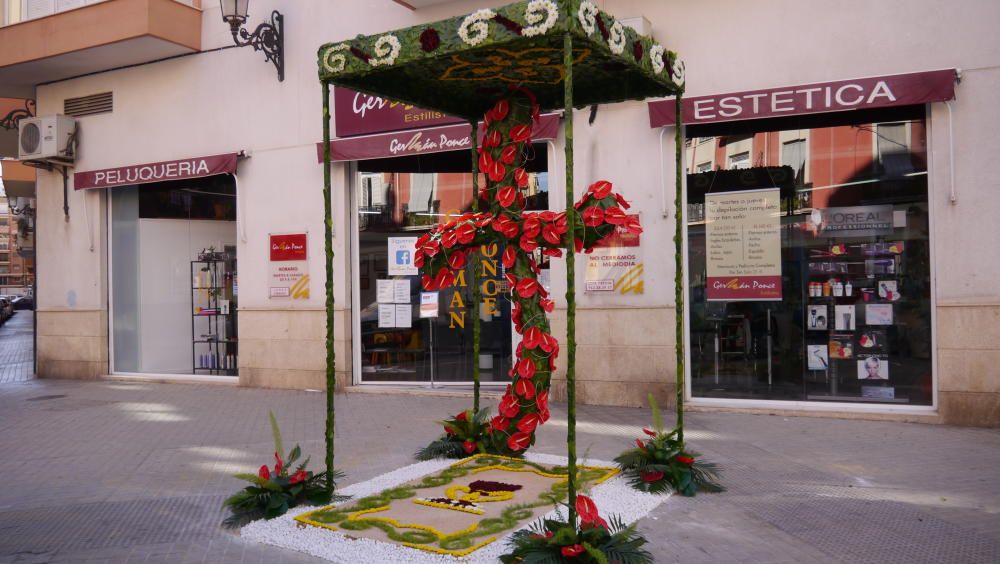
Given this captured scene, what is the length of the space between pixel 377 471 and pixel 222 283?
7.65m

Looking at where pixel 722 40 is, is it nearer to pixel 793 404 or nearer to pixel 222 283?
pixel 793 404

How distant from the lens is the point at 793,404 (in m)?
9.04

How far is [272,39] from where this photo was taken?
11711mm

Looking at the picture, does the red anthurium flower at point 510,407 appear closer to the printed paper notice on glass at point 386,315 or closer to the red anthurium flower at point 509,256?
the red anthurium flower at point 509,256

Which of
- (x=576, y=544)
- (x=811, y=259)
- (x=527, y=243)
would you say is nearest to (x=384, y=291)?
(x=811, y=259)

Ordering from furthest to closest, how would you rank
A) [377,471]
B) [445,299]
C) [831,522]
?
[445,299], [377,471], [831,522]

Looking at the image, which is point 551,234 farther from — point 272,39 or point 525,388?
point 272,39

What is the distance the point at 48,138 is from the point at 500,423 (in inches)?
424

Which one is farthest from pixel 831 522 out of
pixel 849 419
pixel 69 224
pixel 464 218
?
pixel 69 224

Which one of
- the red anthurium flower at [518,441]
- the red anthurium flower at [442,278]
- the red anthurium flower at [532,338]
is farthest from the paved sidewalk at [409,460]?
the red anthurium flower at [442,278]

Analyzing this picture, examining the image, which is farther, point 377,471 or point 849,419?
point 849,419

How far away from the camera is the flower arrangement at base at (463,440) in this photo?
22.1 feet

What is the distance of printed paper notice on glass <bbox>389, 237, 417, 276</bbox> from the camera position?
37.2ft

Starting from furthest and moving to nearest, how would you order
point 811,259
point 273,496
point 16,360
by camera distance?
point 16,360 < point 811,259 < point 273,496
